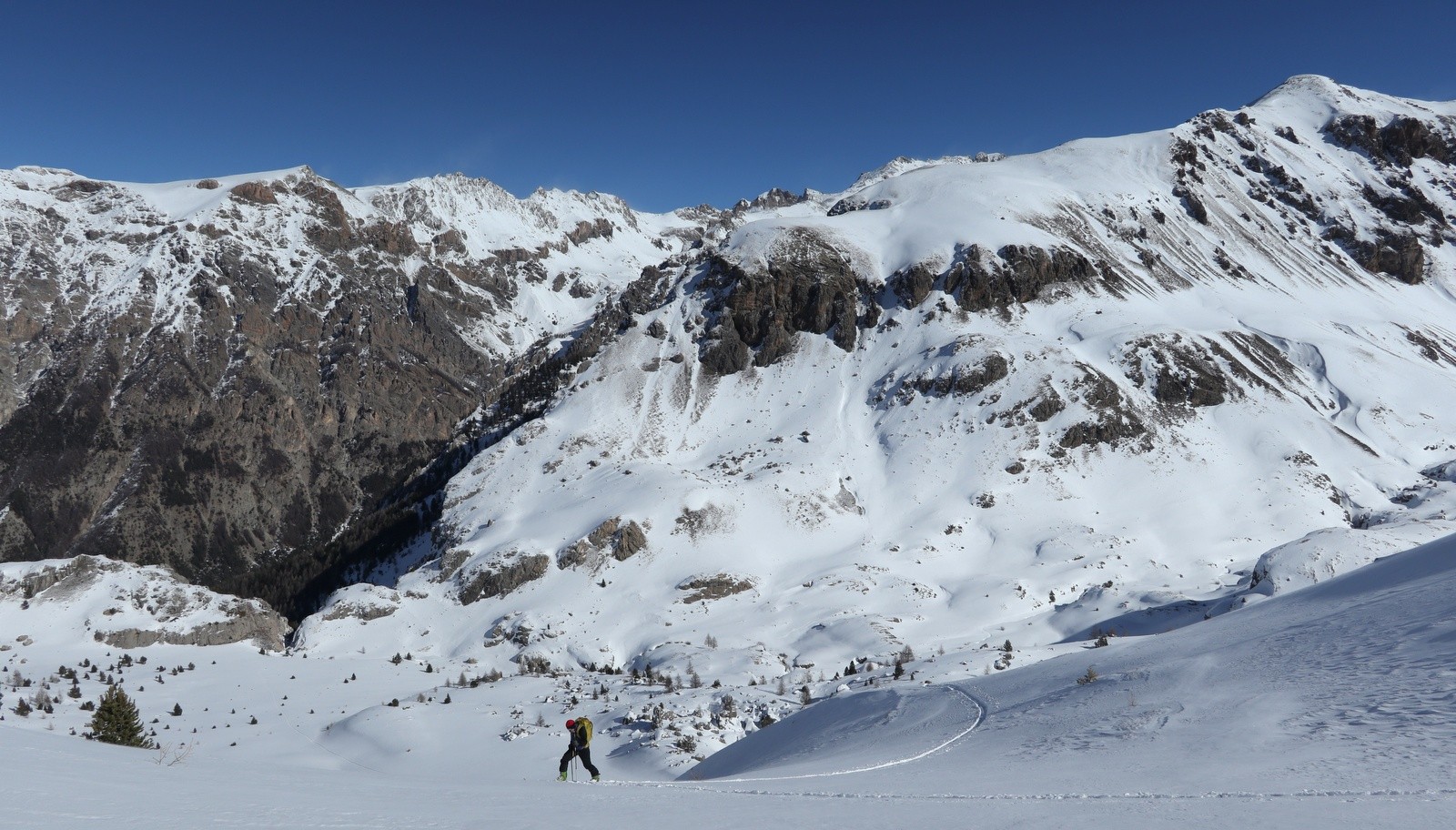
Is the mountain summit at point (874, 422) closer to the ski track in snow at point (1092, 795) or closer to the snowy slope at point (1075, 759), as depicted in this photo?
the snowy slope at point (1075, 759)

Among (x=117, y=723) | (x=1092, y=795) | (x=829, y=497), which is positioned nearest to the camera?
(x=1092, y=795)

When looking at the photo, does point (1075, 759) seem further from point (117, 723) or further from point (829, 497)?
point (829, 497)

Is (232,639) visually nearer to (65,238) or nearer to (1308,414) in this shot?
(1308,414)

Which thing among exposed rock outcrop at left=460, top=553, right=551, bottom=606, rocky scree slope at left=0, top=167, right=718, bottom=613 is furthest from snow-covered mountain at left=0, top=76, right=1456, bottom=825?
rocky scree slope at left=0, top=167, right=718, bottom=613

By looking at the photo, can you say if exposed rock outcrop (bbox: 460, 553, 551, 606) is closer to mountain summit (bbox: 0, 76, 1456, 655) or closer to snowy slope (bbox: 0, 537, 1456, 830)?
mountain summit (bbox: 0, 76, 1456, 655)

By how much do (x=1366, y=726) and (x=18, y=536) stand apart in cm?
15686

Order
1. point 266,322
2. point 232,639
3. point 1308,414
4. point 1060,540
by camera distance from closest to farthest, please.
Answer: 1. point 232,639
2. point 1060,540
3. point 1308,414
4. point 266,322

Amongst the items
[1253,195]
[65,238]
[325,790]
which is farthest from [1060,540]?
[65,238]

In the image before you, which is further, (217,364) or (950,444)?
(217,364)

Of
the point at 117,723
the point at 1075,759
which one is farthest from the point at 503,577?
the point at 1075,759

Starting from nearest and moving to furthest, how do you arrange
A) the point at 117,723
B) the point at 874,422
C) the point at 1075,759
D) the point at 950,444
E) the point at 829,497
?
the point at 1075,759 < the point at 117,723 < the point at 829,497 < the point at 950,444 < the point at 874,422

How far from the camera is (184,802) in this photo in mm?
5828

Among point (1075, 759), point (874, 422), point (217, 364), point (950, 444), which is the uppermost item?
point (217, 364)

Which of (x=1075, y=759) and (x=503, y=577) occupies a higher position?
(x=503, y=577)
